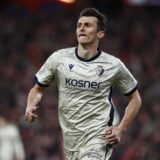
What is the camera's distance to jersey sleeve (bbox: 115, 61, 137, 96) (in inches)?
396

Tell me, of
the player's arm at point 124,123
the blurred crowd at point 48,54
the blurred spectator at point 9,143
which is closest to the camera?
the player's arm at point 124,123

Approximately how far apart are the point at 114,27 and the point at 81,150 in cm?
1699

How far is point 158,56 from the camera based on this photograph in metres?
24.6

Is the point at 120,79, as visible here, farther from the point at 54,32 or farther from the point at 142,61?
the point at 54,32

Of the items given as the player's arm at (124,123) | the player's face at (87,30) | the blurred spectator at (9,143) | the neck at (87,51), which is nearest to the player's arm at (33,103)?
the neck at (87,51)

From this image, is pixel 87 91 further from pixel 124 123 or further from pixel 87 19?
pixel 87 19

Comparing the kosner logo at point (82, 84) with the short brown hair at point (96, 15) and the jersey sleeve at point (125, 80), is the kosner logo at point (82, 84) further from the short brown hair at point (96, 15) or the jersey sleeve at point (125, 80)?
the short brown hair at point (96, 15)

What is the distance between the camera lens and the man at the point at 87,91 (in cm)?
986

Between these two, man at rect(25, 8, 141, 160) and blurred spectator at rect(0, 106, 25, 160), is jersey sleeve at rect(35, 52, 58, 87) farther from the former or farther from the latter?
blurred spectator at rect(0, 106, 25, 160)

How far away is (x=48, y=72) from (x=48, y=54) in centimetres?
1453

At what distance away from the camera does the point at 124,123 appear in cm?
1000

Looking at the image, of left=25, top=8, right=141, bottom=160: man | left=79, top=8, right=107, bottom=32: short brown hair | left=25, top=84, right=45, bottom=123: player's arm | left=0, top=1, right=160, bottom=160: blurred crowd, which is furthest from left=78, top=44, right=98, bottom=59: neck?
left=0, top=1, right=160, bottom=160: blurred crowd

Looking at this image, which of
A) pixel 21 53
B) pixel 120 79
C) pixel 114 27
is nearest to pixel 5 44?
pixel 21 53

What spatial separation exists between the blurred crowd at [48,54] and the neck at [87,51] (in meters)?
7.78
